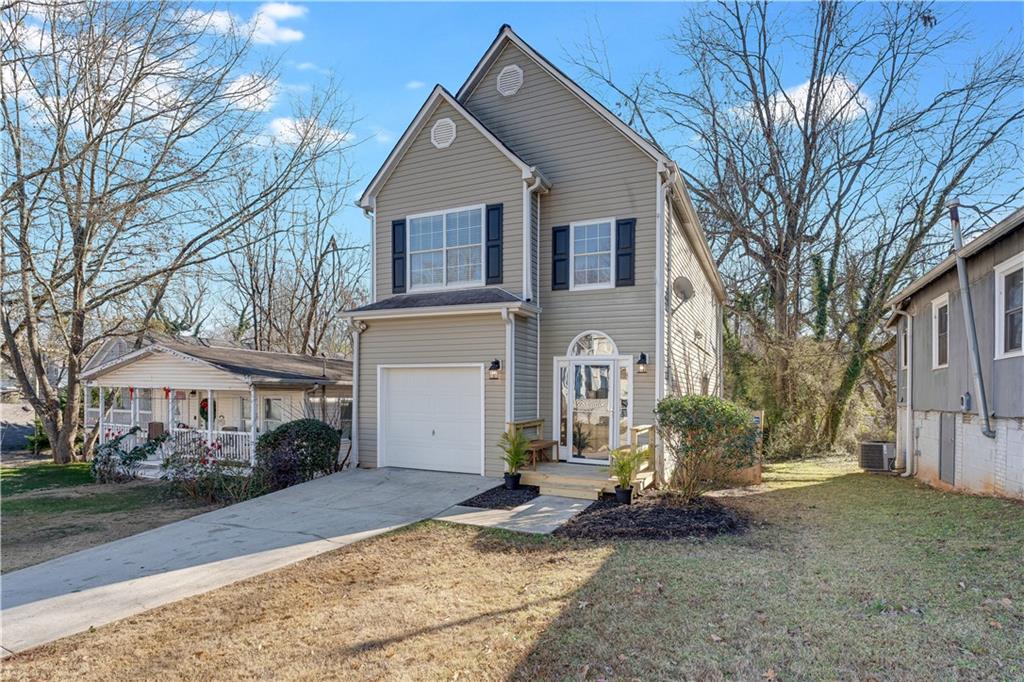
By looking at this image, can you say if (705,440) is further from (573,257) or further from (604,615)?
(604,615)

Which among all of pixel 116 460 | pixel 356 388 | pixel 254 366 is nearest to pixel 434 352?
pixel 356 388

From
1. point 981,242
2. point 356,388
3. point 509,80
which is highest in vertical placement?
point 509,80

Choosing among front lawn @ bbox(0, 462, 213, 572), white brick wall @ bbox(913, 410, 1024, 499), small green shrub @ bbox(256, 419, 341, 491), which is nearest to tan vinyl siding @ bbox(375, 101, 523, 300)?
small green shrub @ bbox(256, 419, 341, 491)

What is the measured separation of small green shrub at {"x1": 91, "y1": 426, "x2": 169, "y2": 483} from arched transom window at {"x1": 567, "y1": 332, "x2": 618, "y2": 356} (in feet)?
33.5

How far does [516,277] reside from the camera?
37.2 feet

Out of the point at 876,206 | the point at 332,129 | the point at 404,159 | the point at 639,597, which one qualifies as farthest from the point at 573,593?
the point at 876,206

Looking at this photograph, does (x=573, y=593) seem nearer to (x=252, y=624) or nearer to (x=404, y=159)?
(x=252, y=624)

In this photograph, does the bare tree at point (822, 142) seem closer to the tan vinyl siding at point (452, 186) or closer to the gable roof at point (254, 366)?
the tan vinyl siding at point (452, 186)

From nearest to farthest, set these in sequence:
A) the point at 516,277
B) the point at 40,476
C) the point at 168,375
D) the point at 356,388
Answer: the point at 516,277, the point at 356,388, the point at 168,375, the point at 40,476

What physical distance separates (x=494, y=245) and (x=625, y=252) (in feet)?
8.64

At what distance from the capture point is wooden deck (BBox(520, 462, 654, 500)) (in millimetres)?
9477

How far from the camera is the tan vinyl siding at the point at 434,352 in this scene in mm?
10836

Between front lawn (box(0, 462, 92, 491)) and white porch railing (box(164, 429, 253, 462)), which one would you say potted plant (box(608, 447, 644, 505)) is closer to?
white porch railing (box(164, 429, 253, 462))

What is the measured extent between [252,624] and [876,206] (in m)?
22.9
